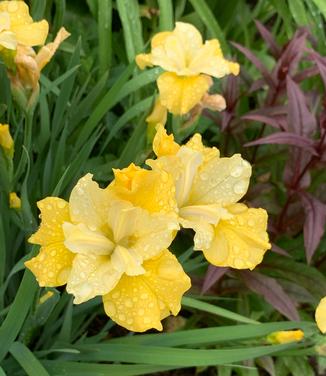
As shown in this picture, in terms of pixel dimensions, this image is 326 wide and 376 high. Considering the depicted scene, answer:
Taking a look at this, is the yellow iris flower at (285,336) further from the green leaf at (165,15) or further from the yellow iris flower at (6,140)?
the green leaf at (165,15)

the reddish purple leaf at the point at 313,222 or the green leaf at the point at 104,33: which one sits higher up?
the green leaf at the point at 104,33

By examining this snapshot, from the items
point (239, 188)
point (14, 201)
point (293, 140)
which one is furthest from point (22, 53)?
point (293, 140)

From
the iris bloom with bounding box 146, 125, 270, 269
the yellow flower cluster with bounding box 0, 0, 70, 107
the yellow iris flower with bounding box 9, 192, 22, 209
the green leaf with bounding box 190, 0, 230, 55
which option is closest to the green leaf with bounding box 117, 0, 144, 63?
the green leaf with bounding box 190, 0, 230, 55

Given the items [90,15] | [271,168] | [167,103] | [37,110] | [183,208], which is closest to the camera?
[183,208]

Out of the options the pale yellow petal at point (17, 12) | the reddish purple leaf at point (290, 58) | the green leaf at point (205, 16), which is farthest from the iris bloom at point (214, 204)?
the green leaf at point (205, 16)

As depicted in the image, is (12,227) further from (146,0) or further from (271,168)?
(146,0)

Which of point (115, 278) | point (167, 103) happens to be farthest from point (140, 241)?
point (167, 103)
